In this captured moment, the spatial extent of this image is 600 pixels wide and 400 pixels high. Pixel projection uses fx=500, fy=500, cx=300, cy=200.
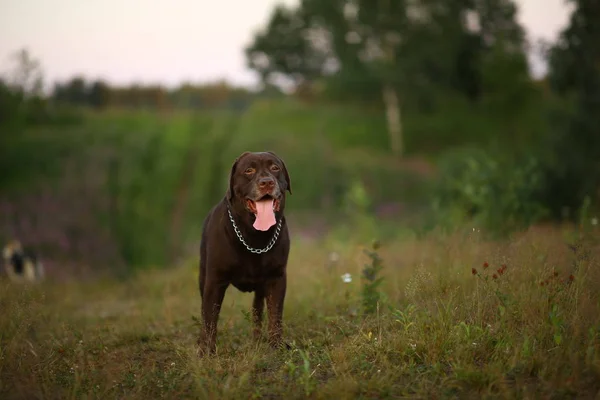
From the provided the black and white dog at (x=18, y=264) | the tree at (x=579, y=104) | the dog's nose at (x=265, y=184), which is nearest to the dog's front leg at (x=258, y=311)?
the dog's nose at (x=265, y=184)

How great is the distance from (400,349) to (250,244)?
1.50 meters

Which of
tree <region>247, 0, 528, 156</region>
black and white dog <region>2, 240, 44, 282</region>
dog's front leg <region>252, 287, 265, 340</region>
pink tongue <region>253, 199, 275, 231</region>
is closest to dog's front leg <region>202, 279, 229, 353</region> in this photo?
dog's front leg <region>252, 287, 265, 340</region>

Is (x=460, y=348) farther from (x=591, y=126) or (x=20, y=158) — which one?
(x=20, y=158)

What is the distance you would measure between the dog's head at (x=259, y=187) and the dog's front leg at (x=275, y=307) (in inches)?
23.9

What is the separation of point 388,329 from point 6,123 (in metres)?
31.2

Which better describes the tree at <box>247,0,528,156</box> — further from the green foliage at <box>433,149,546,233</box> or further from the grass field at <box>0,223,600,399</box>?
the grass field at <box>0,223,600,399</box>

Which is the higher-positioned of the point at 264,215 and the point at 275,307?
the point at 264,215

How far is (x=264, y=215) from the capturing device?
4.17m

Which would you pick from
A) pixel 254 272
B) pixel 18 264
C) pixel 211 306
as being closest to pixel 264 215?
pixel 254 272

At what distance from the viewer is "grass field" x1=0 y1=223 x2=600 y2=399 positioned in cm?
335

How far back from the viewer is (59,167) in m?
26.1

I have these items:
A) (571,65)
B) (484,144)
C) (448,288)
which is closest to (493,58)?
(484,144)

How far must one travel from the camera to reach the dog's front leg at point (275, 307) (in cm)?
446

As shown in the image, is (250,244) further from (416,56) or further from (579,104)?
(416,56)
